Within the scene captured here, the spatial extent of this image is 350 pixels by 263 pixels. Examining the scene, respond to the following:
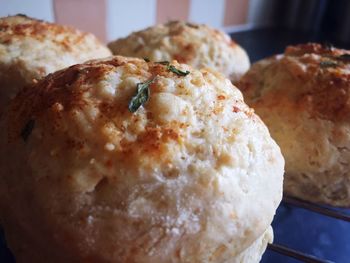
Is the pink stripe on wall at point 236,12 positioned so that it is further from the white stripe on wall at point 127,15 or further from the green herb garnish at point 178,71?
the green herb garnish at point 178,71

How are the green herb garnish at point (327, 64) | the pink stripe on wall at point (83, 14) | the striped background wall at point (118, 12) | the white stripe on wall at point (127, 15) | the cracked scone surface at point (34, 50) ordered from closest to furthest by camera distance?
the cracked scone surface at point (34, 50) → the green herb garnish at point (327, 64) → the striped background wall at point (118, 12) → the pink stripe on wall at point (83, 14) → the white stripe on wall at point (127, 15)

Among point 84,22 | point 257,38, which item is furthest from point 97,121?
point 257,38

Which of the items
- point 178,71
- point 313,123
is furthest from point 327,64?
point 178,71

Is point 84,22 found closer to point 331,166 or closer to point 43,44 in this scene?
point 43,44

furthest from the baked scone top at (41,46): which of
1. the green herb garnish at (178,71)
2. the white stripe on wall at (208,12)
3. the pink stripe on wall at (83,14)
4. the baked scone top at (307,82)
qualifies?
the white stripe on wall at (208,12)

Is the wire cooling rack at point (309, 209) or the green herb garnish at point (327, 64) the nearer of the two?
the wire cooling rack at point (309, 209)

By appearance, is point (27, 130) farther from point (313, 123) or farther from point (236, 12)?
point (236, 12)
